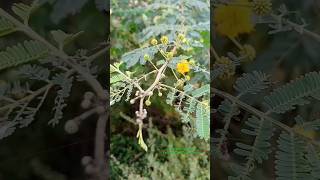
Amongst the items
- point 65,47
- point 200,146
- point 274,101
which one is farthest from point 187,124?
point 65,47

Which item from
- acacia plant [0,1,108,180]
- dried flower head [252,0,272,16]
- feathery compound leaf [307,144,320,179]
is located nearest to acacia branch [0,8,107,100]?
acacia plant [0,1,108,180]

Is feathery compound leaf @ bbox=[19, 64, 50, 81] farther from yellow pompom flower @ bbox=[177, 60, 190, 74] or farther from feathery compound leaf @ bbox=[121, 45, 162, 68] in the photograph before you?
yellow pompom flower @ bbox=[177, 60, 190, 74]

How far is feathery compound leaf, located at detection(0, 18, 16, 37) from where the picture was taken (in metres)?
2.13

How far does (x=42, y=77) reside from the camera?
2.15 metres

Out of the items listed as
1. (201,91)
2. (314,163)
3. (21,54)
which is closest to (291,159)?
(314,163)

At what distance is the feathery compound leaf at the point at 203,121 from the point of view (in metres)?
2.15

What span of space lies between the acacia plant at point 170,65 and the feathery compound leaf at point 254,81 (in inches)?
4.2

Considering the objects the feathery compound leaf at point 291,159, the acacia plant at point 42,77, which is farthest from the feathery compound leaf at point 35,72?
the feathery compound leaf at point 291,159

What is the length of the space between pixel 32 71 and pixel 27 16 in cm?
16

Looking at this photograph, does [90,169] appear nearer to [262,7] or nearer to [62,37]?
[62,37]

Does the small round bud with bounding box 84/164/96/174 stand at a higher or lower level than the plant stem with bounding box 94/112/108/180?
lower

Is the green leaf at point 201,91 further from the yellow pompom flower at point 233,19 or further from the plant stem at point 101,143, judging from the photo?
the plant stem at point 101,143

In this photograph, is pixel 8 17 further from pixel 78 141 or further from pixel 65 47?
pixel 78 141

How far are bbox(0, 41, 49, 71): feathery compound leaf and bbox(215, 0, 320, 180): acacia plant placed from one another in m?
0.53
